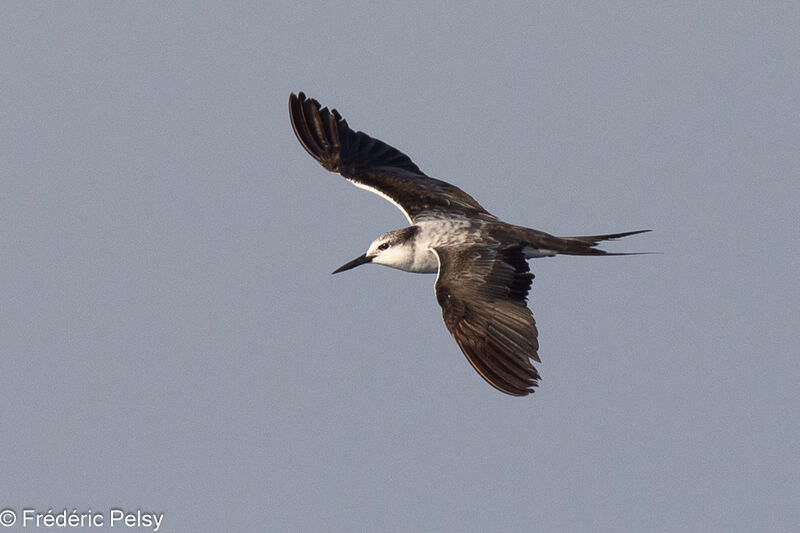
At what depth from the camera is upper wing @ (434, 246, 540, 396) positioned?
12242 millimetres

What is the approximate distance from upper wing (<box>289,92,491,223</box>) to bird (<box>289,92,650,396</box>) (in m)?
0.02

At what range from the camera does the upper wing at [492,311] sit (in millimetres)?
12242

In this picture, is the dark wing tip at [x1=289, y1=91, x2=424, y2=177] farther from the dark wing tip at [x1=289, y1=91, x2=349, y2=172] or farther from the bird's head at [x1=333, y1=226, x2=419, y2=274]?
the bird's head at [x1=333, y1=226, x2=419, y2=274]

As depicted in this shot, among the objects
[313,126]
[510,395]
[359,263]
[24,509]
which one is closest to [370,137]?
[313,126]

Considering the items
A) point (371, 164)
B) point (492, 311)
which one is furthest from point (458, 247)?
point (371, 164)

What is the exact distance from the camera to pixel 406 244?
49.8 ft

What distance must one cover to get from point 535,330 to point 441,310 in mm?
1149

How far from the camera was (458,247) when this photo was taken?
14.4 meters

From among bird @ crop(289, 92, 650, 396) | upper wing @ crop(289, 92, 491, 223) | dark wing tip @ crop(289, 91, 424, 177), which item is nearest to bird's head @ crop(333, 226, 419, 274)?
bird @ crop(289, 92, 650, 396)

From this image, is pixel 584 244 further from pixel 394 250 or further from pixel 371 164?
pixel 371 164

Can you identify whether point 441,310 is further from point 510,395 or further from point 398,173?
point 398,173

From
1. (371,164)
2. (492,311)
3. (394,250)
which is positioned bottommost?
(492,311)

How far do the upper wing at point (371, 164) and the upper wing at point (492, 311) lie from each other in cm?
194

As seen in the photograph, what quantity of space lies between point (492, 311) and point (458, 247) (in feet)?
5.19
